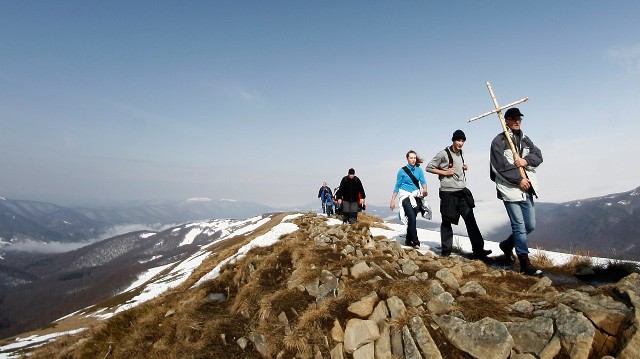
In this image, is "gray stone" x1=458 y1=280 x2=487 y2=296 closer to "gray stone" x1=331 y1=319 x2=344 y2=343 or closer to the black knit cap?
"gray stone" x1=331 y1=319 x2=344 y2=343

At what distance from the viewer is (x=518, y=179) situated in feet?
24.8

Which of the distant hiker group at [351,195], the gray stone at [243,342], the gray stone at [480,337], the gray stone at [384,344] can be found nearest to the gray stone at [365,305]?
the gray stone at [384,344]

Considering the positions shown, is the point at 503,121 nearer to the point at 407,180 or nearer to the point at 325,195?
the point at 407,180

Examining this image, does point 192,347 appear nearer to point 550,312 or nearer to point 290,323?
point 290,323

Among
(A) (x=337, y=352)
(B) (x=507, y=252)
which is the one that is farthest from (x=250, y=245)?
(B) (x=507, y=252)

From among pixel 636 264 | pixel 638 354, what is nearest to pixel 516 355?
pixel 638 354

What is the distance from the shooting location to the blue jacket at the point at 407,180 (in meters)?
11.1

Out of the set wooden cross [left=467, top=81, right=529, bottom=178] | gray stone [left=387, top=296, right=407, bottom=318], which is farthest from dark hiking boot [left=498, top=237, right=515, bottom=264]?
gray stone [left=387, top=296, right=407, bottom=318]

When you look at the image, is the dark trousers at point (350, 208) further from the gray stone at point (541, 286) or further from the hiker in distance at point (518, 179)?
the gray stone at point (541, 286)

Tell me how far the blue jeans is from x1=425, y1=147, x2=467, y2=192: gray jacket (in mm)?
1622

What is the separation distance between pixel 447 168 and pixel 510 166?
1837mm

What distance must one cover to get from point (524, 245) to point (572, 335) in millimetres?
3688

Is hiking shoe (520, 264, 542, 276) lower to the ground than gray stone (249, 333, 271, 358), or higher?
higher

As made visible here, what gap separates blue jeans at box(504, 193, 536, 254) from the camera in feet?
25.2
